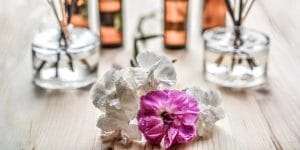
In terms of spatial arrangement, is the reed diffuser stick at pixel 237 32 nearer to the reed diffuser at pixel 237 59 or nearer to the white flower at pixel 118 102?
the reed diffuser at pixel 237 59

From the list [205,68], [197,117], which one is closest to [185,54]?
[205,68]

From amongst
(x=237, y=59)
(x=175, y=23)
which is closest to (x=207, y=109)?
(x=237, y=59)

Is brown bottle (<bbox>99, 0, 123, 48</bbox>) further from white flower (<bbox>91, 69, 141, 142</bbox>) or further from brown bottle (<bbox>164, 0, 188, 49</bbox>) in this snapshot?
white flower (<bbox>91, 69, 141, 142</bbox>)

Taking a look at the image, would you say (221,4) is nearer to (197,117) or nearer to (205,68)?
(205,68)

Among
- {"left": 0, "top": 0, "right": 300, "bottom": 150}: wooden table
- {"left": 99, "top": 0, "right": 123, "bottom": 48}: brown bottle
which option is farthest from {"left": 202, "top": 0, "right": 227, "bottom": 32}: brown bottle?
{"left": 99, "top": 0, "right": 123, "bottom": 48}: brown bottle

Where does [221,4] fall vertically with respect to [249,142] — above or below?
above

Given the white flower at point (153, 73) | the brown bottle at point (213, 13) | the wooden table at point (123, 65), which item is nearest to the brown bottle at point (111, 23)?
the wooden table at point (123, 65)
